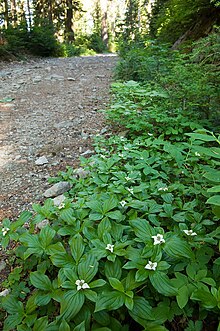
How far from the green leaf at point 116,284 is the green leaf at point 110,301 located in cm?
2

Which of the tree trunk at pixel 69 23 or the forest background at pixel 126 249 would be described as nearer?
the forest background at pixel 126 249

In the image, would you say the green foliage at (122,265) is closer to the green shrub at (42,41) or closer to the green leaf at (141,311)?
the green leaf at (141,311)

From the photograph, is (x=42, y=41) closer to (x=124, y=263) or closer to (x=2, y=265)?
(x=2, y=265)

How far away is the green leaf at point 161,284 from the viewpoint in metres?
1.32

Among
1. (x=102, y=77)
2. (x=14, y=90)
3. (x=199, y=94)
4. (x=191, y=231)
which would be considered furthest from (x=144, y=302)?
(x=102, y=77)

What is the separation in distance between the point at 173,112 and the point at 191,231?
2295 millimetres

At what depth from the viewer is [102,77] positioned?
7.86m

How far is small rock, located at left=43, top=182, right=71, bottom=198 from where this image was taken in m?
2.65

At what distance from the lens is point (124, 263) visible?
156 cm

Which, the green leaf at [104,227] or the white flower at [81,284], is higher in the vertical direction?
the green leaf at [104,227]

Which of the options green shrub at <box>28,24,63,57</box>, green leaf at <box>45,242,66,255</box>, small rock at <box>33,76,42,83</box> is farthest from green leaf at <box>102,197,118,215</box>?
green shrub at <box>28,24,63,57</box>

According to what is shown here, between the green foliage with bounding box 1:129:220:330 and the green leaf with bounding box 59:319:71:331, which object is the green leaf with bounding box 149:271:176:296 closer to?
the green foliage with bounding box 1:129:220:330

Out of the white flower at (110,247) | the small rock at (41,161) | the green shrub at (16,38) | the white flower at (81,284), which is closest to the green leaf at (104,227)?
the white flower at (110,247)

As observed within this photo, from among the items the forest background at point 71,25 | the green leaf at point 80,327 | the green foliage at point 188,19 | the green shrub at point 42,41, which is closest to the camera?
the green leaf at point 80,327
